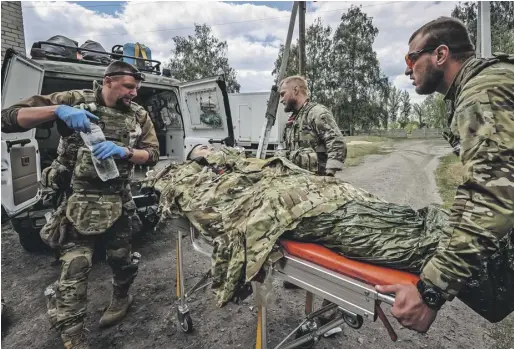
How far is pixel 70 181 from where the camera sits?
8.09 feet

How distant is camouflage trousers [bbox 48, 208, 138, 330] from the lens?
2.10 m

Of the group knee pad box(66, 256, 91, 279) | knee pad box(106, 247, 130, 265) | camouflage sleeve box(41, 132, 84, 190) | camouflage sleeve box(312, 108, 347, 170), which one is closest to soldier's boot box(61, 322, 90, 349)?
knee pad box(66, 256, 91, 279)

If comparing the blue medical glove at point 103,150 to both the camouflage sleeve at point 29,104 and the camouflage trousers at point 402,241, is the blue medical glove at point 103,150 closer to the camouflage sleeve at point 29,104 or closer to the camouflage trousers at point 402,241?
the camouflage sleeve at point 29,104

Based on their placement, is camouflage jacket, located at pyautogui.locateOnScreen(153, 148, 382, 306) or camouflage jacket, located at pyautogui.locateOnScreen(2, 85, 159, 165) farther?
camouflage jacket, located at pyautogui.locateOnScreen(2, 85, 159, 165)

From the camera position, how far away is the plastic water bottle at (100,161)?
2205 millimetres

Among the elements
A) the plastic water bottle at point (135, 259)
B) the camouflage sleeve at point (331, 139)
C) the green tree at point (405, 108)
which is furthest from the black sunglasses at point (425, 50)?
the green tree at point (405, 108)

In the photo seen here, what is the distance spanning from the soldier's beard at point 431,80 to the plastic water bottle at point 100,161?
2059 mm

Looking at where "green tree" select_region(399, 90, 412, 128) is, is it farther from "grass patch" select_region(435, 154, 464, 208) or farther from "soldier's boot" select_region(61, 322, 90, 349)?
"soldier's boot" select_region(61, 322, 90, 349)

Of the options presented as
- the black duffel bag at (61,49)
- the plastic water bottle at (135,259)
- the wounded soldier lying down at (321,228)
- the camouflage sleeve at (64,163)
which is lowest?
the plastic water bottle at (135,259)

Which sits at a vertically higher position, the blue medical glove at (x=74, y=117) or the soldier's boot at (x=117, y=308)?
the blue medical glove at (x=74, y=117)

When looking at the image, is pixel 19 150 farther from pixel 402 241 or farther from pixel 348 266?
pixel 402 241

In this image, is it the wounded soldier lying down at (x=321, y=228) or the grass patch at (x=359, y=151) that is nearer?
the wounded soldier lying down at (x=321, y=228)

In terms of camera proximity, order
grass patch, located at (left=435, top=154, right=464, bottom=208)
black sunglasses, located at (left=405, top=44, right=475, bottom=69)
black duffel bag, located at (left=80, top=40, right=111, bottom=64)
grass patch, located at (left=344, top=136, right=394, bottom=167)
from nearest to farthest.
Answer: black sunglasses, located at (left=405, top=44, right=475, bottom=69)
black duffel bag, located at (left=80, top=40, right=111, bottom=64)
grass patch, located at (left=435, top=154, right=464, bottom=208)
grass patch, located at (left=344, top=136, right=394, bottom=167)

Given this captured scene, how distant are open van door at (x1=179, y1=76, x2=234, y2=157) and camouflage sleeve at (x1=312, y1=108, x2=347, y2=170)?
1866mm
